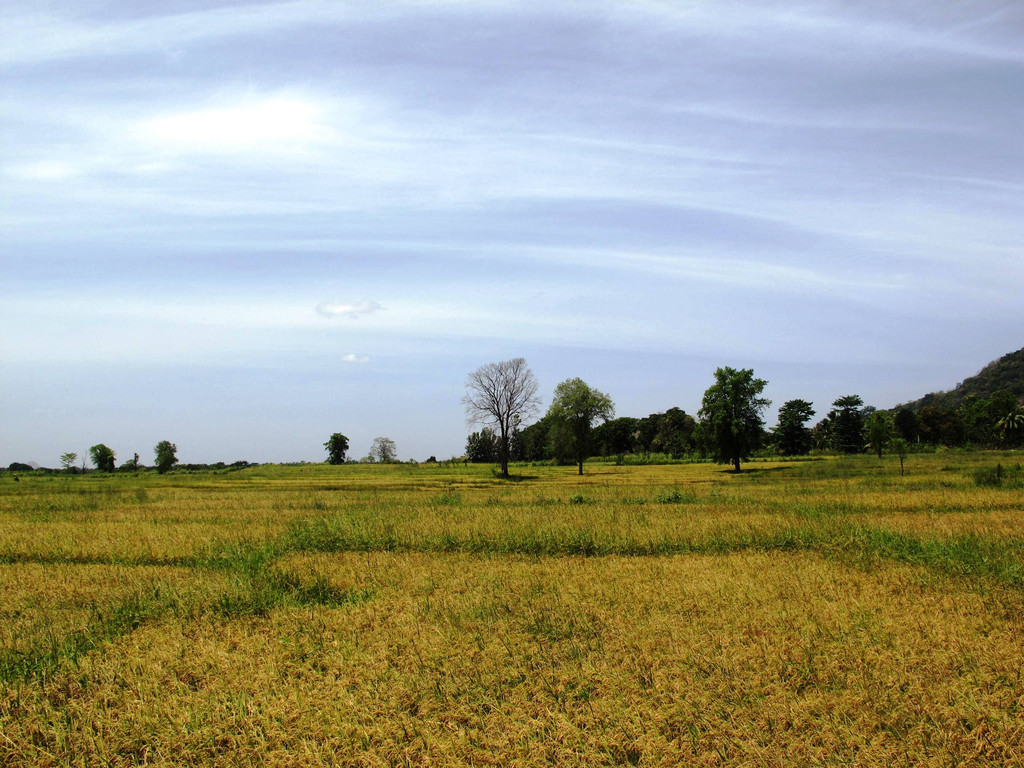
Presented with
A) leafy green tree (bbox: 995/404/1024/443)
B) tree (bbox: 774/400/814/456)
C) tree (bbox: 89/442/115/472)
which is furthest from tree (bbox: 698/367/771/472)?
tree (bbox: 89/442/115/472)

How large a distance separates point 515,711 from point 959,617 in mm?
7056

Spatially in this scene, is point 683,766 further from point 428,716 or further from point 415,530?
point 415,530

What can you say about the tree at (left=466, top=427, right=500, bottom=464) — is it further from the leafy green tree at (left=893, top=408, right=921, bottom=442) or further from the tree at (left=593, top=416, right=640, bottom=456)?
the leafy green tree at (left=893, top=408, right=921, bottom=442)

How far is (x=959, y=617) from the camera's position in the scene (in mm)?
9406

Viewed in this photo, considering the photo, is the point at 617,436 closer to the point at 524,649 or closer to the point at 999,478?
the point at 999,478

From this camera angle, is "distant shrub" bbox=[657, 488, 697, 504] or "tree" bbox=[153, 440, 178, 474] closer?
"distant shrub" bbox=[657, 488, 697, 504]

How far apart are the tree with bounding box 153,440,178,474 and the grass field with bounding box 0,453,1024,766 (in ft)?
263

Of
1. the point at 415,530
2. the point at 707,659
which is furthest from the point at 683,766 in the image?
the point at 415,530

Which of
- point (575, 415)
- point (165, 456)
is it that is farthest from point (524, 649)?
point (165, 456)

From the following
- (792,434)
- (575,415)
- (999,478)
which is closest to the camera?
(999,478)

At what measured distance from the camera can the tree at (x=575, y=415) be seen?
261 ft

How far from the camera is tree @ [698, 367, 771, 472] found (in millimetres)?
60062

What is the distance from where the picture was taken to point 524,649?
841cm

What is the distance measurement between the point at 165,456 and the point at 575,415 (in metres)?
57.6
